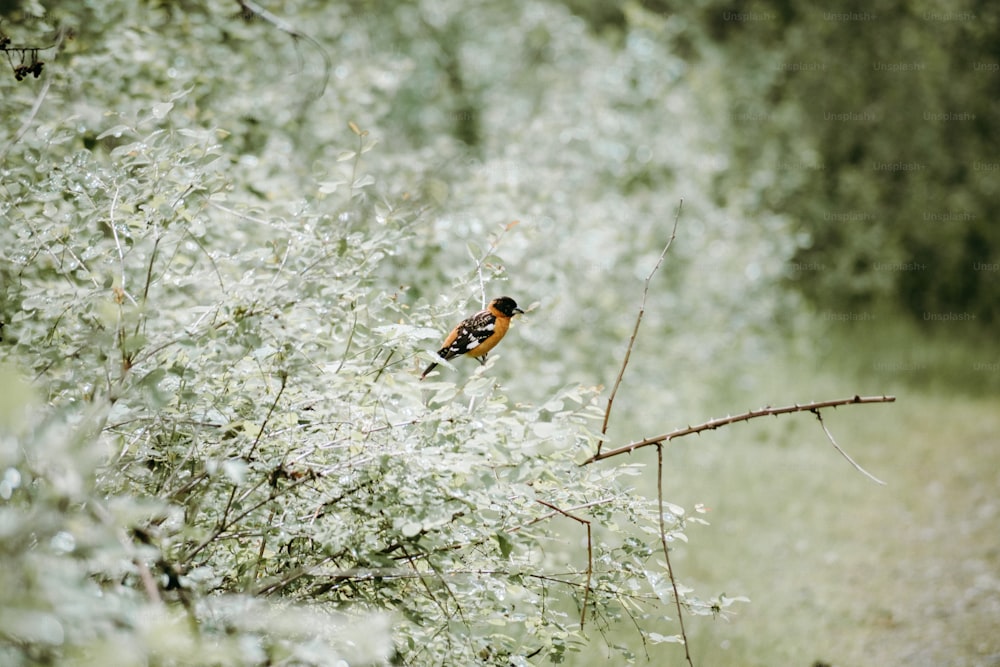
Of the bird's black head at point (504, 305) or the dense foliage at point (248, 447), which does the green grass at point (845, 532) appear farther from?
the bird's black head at point (504, 305)

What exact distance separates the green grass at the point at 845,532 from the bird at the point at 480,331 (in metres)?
1.87

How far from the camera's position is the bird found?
2.73 metres

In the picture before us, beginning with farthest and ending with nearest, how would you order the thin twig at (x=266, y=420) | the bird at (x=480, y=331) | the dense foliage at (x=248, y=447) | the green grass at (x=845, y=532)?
the green grass at (x=845, y=532)
the bird at (x=480, y=331)
the thin twig at (x=266, y=420)
the dense foliage at (x=248, y=447)

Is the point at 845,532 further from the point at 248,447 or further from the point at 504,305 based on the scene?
the point at 248,447

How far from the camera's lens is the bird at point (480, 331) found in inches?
107

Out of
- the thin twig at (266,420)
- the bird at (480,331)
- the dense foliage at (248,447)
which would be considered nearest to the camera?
the dense foliage at (248,447)

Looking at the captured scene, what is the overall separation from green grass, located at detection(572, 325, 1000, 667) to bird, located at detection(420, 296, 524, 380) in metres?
1.87

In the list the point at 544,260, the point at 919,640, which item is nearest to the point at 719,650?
the point at 919,640

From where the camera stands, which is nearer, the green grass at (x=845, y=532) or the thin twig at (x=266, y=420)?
the thin twig at (x=266, y=420)

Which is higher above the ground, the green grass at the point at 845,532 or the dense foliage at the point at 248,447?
the dense foliage at the point at 248,447

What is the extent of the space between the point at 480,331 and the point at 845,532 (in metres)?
4.80

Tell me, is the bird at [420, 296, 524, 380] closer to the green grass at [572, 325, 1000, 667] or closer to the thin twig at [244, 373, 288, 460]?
the thin twig at [244, 373, 288, 460]

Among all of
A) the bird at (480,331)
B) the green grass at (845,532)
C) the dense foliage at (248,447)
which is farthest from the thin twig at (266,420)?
the green grass at (845,532)

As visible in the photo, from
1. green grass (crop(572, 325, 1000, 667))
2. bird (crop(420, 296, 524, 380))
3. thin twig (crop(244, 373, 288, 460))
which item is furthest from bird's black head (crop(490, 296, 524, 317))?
green grass (crop(572, 325, 1000, 667))
